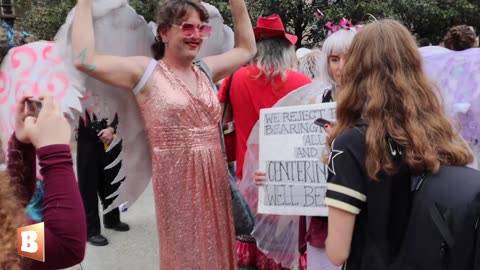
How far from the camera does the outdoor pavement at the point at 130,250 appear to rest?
159 inches

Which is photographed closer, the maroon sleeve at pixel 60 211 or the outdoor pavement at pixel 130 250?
the maroon sleeve at pixel 60 211

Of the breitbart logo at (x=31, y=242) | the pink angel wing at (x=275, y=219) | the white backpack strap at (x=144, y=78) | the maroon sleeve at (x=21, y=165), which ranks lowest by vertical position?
the pink angel wing at (x=275, y=219)

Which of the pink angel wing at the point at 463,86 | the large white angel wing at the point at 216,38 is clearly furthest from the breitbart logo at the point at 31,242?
the pink angel wing at the point at 463,86

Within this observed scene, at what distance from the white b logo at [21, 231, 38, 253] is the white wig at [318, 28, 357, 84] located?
1.86m

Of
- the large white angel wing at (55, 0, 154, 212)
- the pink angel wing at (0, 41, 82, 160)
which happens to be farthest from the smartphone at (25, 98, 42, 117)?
the large white angel wing at (55, 0, 154, 212)

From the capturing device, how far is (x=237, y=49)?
264cm

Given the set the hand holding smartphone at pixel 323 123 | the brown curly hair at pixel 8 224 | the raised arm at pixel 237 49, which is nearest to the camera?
the brown curly hair at pixel 8 224

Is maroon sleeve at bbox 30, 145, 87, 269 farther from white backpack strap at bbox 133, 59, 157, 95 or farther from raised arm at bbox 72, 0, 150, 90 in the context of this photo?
white backpack strap at bbox 133, 59, 157, 95

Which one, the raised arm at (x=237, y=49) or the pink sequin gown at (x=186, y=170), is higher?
the raised arm at (x=237, y=49)

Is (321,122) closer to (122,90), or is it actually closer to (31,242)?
(122,90)

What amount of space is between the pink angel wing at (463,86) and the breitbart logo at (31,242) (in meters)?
2.22

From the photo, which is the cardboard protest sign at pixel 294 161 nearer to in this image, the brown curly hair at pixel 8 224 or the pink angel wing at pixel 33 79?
the pink angel wing at pixel 33 79

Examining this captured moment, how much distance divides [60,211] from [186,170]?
1.16m

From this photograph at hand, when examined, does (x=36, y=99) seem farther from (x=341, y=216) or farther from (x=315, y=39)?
(x=315, y=39)
